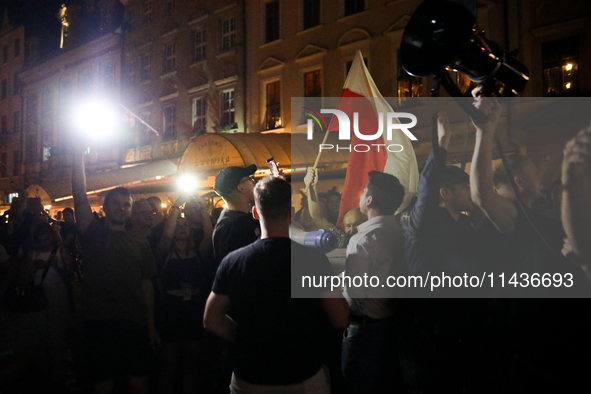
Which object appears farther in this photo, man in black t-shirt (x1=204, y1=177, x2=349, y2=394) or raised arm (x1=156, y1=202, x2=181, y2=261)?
raised arm (x1=156, y1=202, x2=181, y2=261)

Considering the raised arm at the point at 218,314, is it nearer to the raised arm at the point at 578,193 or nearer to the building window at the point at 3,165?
the raised arm at the point at 578,193

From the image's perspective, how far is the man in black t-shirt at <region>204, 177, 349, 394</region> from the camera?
2145 millimetres

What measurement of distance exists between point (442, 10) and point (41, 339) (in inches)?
168

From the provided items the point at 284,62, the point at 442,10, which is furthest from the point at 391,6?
the point at 442,10

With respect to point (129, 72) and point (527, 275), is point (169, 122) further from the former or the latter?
point (527, 275)

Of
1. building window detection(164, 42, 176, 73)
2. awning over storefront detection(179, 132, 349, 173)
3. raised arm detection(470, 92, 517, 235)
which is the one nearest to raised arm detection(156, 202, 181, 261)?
raised arm detection(470, 92, 517, 235)

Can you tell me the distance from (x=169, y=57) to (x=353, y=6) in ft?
28.2

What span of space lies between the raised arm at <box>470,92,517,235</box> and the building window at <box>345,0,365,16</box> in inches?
473

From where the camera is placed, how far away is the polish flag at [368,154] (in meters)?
4.25

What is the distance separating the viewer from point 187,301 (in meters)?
3.65

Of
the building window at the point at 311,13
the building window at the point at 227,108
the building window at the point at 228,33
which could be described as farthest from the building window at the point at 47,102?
the building window at the point at 311,13

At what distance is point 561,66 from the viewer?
33.2 ft

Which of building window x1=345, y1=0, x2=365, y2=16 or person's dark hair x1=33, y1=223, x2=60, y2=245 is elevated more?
building window x1=345, y1=0, x2=365, y2=16

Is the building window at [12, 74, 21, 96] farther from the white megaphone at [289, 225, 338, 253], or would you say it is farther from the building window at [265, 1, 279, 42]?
the white megaphone at [289, 225, 338, 253]
